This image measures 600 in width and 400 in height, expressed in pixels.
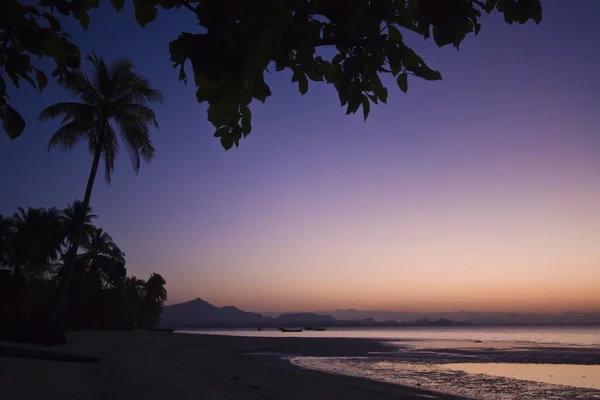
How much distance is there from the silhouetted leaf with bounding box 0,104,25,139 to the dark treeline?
55.4 ft

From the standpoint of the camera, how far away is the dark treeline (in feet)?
72.3

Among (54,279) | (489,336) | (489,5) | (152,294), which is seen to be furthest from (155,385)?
(489,336)

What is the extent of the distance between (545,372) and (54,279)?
129ft

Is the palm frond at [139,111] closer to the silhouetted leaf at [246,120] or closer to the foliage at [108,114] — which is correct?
the foliage at [108,114]

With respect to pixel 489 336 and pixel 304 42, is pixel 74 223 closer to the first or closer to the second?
pixel 304 42

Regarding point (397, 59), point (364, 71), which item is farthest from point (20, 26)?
point (397, 59)

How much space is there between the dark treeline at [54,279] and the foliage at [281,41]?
666 inches

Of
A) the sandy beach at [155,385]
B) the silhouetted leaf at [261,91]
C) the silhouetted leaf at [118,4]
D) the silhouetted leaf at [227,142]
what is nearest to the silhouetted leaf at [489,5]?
the silhouetted leaf at [261,91]

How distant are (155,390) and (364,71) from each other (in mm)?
8368

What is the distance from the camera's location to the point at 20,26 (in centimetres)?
261

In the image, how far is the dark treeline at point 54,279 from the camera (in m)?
22.0

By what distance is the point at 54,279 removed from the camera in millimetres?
40938

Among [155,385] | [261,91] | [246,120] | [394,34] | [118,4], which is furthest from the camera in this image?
[155,385]

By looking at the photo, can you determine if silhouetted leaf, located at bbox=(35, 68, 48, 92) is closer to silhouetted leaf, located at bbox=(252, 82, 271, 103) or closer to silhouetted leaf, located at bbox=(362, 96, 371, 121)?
silhouetted leaf, located at bbox=(252, 82, 271, 103)
